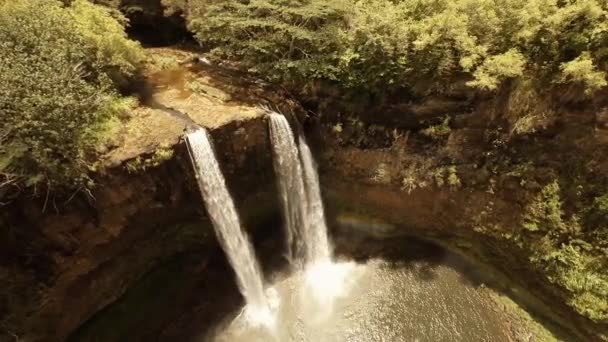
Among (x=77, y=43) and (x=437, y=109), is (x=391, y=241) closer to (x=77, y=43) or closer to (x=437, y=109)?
(x=437, y=109)

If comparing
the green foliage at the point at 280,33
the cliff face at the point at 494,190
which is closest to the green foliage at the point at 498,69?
the cliff face at the point at 494,190

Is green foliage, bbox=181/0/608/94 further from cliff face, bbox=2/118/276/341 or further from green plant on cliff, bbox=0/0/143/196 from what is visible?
green plant on cliff, bbox=0/0/143/196

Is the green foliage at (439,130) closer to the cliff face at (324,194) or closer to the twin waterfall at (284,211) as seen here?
the cliff face at (324,194)

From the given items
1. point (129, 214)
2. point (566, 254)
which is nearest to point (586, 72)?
point (566, 254)

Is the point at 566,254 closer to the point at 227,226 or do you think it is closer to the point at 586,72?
the point at 586,72

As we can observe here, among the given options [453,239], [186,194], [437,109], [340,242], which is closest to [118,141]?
[186,194]

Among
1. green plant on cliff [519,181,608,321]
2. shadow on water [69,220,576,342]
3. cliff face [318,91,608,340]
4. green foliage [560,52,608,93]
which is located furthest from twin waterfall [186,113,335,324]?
green foliage [560,52,608,93]
